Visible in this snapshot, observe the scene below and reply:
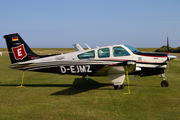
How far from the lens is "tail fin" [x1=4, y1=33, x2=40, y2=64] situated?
11.3m

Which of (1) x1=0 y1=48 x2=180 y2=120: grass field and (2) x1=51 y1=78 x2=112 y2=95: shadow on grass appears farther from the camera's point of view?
(2) x1=51 y1=78 x2=112 y2=95: shadow on grass

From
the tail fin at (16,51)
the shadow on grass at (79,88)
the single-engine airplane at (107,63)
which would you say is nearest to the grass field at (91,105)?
the shadow on grass at (79,88)

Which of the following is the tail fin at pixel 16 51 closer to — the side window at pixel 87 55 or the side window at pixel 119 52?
the side window at pixel 87 55

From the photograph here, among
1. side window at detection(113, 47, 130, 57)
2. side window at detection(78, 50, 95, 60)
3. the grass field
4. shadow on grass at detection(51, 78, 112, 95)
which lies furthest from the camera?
side window at detection(78, 50, 95, 60)

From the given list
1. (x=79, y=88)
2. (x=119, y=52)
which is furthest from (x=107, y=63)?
(x=79, y=88)

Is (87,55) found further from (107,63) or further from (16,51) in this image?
(16,51)

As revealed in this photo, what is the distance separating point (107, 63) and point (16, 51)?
566cm

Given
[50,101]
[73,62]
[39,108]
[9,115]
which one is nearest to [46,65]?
[73,62]

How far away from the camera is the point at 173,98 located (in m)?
8.15

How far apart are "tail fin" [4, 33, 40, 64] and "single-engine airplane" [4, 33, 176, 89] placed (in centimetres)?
26

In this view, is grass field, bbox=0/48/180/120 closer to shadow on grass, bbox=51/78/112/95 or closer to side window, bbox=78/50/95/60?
shadow on grass, bbox=51/78/112/95

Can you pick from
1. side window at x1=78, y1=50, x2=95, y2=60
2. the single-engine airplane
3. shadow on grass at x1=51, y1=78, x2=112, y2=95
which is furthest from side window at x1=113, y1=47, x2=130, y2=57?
shadow on grass at x1=51, y1=78, x2=112, y2=95

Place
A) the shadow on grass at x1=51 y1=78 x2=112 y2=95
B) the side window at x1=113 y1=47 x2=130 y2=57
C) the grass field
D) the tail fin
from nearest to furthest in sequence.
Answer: the grass field < the shadow on grass at x1=51 y1=78 x2=112 y2=95 < the side window at x1=113 y1=47 x2=130 y2=57 < the tail fin

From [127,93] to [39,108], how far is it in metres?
4.34
